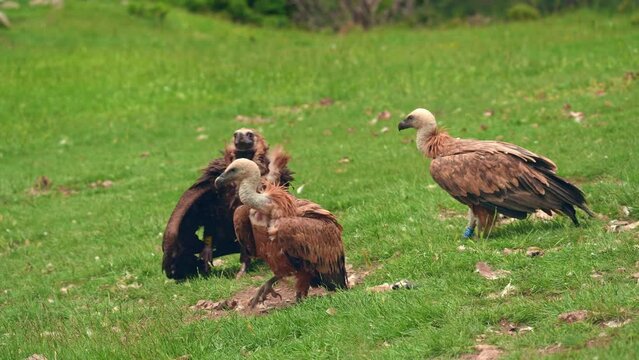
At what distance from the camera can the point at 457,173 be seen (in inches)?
389

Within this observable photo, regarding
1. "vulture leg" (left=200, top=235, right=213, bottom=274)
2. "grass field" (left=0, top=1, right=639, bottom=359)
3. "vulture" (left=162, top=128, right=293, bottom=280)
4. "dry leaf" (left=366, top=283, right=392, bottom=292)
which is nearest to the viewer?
"grass field" (left=0, top=1, right=639, bottom=359)

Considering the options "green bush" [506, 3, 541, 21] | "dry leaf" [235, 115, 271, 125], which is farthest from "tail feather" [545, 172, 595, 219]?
"green bush" [506, 3, 541, 21]

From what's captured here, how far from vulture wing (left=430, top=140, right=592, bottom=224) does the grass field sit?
1.01 ft

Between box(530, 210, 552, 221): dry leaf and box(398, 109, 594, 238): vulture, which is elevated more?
box(398, 109, 594, 238): vulture

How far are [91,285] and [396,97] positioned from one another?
491 inches

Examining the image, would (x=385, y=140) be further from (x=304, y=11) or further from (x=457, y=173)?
(x=304, y=11)

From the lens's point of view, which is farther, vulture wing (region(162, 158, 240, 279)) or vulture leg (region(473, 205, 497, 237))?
vulture wing (region(162, 158, 240, 279))

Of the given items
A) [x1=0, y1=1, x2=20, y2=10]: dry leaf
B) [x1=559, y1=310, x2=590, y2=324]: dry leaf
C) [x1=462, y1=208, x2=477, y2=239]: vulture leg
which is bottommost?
[x1=0, y1=1, x2=20, y2=10]: dry leaf

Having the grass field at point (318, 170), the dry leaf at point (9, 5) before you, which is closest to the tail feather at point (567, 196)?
the grass field at point (318, 170)

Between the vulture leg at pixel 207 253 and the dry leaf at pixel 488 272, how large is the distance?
3.56 metres

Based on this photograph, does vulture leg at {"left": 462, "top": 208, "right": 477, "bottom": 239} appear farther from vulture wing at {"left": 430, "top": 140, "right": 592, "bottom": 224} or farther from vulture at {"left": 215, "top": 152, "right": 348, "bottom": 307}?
vulture at {"left": 215, "top": 152, "right": 348, "bottom": 307}

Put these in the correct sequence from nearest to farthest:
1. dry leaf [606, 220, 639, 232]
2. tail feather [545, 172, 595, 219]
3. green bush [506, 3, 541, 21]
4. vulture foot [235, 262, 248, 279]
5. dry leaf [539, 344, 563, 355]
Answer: dry leaf [539, 344, 563, 355] < dry leaf [606, 220, 639, 232] < tail feather [545, 172, 595, 219] < vulture foot [235, 262, 248, 279] < green bush [506, 3, 541, 21]

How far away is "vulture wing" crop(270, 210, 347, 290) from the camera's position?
28.0 ft

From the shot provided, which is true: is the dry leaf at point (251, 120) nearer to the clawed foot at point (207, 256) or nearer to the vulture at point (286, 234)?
the clawed foot at point (207, 256)
